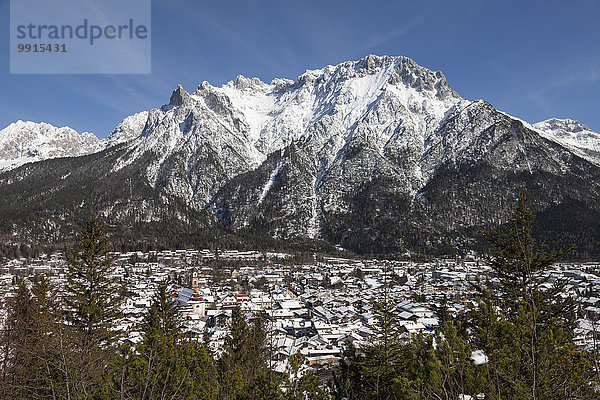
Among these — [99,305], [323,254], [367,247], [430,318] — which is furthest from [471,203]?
[99,305]

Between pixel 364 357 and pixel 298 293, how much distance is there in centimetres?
5999

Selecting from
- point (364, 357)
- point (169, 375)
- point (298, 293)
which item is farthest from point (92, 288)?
point (298, 293)

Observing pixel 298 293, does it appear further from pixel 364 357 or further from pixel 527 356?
pixel 527 356

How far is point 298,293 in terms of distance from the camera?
72.2 meters

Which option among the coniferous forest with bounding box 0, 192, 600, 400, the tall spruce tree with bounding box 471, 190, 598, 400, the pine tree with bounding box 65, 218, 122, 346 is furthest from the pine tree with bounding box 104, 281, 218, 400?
the pine tree with bounding box 65, 218, 122, 346

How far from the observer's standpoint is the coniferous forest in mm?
6910

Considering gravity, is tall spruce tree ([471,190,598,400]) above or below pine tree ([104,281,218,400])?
above

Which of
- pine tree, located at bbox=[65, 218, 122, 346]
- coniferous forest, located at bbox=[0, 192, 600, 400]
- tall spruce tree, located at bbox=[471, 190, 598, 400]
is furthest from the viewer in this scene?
pine tree, located at bbox=[65, 218, 122, 346]

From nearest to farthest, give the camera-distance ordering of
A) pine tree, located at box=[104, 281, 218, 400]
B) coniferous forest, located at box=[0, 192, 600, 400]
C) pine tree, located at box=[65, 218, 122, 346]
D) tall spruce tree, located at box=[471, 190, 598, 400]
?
tall spruce tree, located at box=[471, 190, 598, 400] → coniferous forest, located at box=[0, 192, 600, 400] → pine tree, located at box=[104, 281, 218, 400] → pine tree, located at box=[65, 218, 122, 346]

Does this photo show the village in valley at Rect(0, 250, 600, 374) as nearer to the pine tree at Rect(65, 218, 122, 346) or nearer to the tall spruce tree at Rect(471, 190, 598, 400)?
the pine tree at Rect(65, 218, 122, 346)

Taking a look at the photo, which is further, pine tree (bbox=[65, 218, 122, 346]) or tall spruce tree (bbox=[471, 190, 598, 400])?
pine tree (bbox=[65, 218, 122, 346])

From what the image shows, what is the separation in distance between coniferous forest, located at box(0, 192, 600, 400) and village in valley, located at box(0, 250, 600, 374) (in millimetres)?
1060

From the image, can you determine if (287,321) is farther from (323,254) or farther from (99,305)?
(323,254)

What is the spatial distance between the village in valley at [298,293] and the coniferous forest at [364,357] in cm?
106
